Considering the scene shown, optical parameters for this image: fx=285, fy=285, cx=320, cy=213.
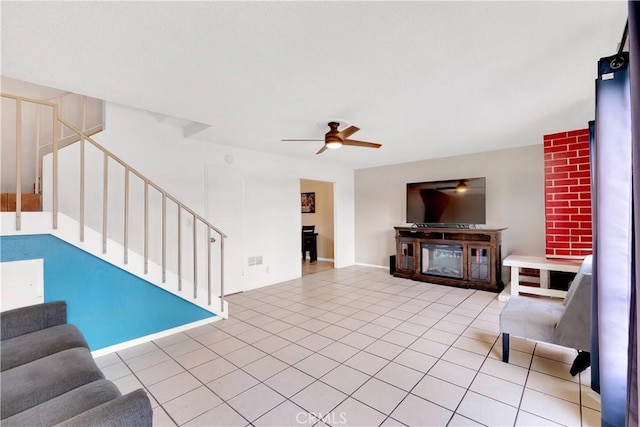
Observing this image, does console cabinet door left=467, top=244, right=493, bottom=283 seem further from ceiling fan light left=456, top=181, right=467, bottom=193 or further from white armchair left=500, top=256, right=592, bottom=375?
white armchair left=500, top=256, right=592, bottom=375

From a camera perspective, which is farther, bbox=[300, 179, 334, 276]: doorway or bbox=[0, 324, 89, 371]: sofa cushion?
bbox=[300, 179, 334, 276]: doorway

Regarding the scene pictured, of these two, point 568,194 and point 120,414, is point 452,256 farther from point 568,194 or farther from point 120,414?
point 120,414

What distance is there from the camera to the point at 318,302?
4.04 meters

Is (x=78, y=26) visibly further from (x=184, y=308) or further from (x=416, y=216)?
(x=416, y=216)

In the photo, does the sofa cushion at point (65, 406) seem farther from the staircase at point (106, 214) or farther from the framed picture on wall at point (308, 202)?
the framed picture on wall at point (308, 202)

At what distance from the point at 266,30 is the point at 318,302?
334 centimetres

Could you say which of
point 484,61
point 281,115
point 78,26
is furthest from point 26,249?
point 484,61

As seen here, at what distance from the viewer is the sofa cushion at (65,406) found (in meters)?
1.19

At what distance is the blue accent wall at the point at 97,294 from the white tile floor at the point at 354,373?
219mm

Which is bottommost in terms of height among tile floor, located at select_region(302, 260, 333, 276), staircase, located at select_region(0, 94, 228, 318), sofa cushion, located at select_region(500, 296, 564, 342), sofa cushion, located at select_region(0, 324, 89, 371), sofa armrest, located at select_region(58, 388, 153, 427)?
tile floor, located at select_region(302, 260, 333, 276)

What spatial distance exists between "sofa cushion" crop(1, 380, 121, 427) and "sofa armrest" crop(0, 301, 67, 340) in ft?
3.21

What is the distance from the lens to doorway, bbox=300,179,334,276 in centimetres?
751

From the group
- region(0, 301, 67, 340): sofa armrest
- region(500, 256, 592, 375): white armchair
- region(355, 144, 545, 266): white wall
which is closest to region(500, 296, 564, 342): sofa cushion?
region(500, 256, 592, 375): white armchair

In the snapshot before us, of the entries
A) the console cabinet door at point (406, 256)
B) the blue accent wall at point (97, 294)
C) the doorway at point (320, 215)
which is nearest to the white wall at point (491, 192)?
the console cabinet door at point (406, 256)
